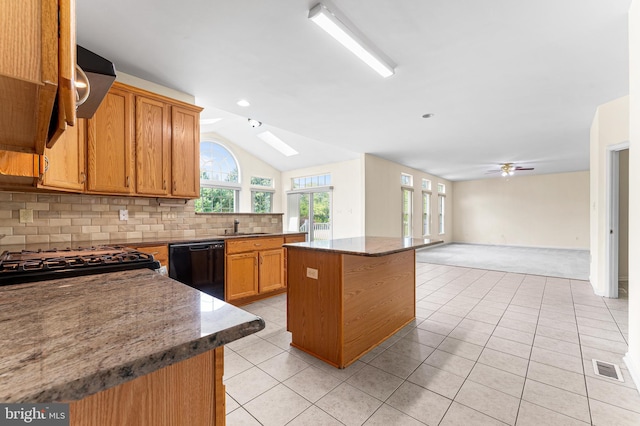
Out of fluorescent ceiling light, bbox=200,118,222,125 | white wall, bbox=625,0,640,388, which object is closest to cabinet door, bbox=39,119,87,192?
fluorescent ceiling light, bbox=200,118,222,125

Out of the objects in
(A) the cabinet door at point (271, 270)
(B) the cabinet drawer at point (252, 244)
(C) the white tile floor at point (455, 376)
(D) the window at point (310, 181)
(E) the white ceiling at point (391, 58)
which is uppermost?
(E) the white ceiling at point (391, 58)

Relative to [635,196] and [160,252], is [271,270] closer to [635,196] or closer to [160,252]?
[160,252]

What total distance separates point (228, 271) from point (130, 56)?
2417mm

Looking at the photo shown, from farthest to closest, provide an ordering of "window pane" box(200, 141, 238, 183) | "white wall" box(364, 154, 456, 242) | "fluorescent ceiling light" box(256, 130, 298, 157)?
"window pane" box(200, 141, 238, 183) → "fluorescent ceiling light" box(256, 130, 298, 157) → "white wall" box(364, 154, 456, 242)

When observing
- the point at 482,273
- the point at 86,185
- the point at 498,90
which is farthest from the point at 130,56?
the point at 482,273

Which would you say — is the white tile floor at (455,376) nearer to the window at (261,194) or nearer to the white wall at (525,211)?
the window at (261,194)

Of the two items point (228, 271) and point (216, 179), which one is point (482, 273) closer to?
point (228, 271)

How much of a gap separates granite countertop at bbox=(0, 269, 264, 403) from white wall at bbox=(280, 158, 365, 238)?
583 centimetres

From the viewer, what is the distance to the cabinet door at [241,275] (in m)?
3.37

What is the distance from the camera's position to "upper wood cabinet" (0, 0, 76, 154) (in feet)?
1.61

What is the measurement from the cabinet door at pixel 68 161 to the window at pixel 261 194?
5929 millimetres

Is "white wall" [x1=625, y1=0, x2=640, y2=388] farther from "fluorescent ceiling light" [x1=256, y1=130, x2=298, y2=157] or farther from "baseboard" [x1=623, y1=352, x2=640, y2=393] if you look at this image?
"fluorescent ceiling light" [x1=256, y1=130, x2=298, y2=157]

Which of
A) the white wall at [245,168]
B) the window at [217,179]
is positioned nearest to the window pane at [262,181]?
the white wall at [245,168]

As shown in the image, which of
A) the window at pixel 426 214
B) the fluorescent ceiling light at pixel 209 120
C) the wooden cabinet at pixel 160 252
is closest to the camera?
the wooden cabinet at pixel 160 252
